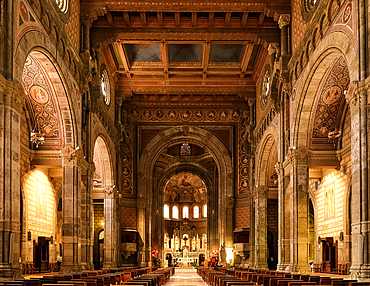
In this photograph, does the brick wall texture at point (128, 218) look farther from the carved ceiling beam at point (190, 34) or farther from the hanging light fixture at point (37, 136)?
the hanging light fixture at point (37, 136)

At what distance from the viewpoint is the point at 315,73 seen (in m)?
20.9

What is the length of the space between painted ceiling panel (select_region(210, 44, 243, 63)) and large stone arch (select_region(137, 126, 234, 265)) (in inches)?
280

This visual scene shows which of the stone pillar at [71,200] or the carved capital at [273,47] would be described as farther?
the carved capital at [273,47]

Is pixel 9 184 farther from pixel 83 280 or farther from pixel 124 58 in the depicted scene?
pixel 124 58

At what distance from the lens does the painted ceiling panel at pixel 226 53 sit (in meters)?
33.7

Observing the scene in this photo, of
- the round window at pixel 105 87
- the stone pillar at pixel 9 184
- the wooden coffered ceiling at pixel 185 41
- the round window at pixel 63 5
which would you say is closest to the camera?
the stone pillar at pixel 9 184

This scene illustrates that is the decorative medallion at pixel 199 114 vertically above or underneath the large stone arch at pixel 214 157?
above

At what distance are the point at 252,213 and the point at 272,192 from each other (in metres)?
3.14

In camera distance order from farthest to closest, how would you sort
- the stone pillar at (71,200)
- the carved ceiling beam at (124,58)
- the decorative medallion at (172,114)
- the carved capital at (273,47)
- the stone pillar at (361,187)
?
the decorative medallion at (172,114) → the carved ceiling beam at (124,58) → the carved capital at (273,47) → the stone pillar at (71,200) → the stone pillar at (361,187)

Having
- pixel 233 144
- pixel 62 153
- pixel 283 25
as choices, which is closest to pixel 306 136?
pixel 283 25

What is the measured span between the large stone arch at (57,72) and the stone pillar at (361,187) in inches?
371

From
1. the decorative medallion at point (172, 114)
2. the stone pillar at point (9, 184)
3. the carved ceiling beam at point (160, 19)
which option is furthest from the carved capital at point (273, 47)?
the stone pillar at point (9, 184)

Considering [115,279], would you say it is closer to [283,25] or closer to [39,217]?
[39,217]

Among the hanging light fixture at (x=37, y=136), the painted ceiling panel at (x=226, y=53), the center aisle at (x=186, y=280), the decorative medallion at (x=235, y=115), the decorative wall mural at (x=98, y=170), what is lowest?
the center aisle at (x=186, y=280)
